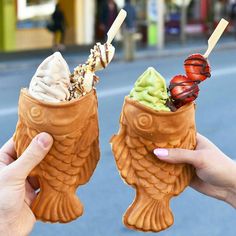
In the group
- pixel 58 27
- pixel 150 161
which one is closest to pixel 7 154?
pixel 150 161

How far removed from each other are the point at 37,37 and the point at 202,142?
1777 centimetres

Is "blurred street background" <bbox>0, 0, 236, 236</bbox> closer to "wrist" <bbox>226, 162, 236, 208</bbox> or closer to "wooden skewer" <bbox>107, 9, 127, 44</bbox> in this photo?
"wrist" <bbox>226, 162, 236, 208</bbox>

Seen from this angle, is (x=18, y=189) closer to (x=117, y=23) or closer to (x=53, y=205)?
(x=53, y=205)

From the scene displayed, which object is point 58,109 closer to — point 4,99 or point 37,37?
point 4,99

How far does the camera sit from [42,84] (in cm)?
221

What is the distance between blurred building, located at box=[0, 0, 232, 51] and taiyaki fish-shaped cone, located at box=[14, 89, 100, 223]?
54.6 ft

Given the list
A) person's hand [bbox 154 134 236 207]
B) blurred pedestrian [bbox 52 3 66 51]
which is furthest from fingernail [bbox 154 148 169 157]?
blurred pedestrian [bbox 52 3 66 51]

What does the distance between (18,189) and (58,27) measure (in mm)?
17062

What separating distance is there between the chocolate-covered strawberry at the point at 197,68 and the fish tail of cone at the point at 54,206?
0.63m

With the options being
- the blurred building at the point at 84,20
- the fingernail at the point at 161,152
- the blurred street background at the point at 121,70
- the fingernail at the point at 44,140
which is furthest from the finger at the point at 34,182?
the blurred building at the point at 84,20

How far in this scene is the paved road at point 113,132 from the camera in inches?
202

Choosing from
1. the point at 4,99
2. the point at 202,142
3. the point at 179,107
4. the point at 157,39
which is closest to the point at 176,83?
the point at 179,107

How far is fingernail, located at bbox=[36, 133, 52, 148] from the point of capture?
2.18 metres

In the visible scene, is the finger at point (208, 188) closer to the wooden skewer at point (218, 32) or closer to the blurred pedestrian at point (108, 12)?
the wooden skewer at point (218, 32)
